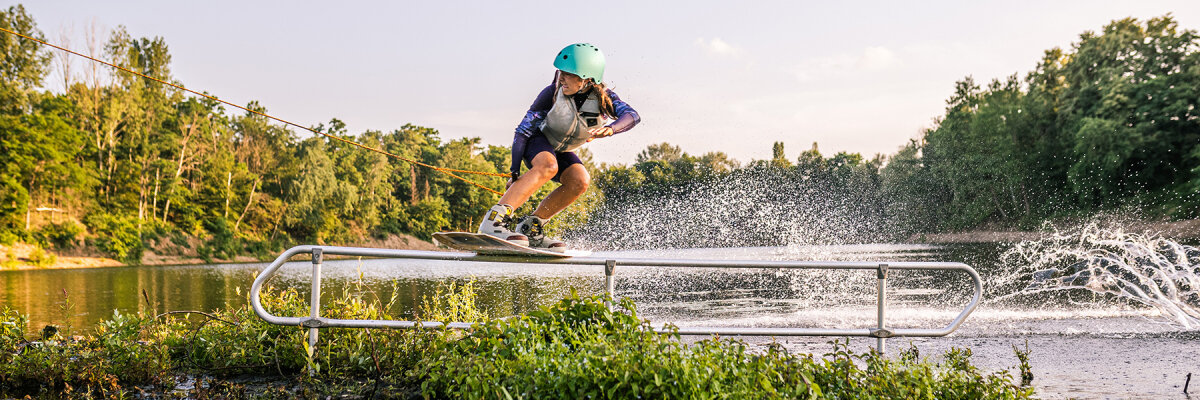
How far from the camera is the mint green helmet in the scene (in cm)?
478

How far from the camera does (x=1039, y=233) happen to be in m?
67.8

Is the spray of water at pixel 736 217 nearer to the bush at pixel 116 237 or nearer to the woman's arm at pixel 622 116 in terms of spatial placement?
the bush at pixel 116 237

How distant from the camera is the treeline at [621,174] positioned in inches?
2143

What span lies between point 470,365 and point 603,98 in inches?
78.6

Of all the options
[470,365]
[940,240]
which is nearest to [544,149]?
[470,365]

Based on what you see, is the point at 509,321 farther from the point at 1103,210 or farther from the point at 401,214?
the point at 401,214

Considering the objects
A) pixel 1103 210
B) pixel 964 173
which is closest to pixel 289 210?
pixel 964 173

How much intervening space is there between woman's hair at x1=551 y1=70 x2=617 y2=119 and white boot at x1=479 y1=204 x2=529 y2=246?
32.9 inches

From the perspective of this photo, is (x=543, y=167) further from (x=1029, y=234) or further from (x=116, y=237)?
(x=1029, y=234)

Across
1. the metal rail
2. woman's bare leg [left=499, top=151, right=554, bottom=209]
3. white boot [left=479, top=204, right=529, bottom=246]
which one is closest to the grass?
the metal rail

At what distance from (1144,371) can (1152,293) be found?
964cm

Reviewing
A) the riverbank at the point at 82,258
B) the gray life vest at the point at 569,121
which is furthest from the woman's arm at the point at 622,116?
the riverbank at the point at 82,258

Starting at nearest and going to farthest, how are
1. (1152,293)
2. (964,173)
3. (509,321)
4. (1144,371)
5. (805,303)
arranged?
(509,321), (1144,371), (1152,293), (805,303), (964,173)

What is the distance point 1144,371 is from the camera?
7.65m
